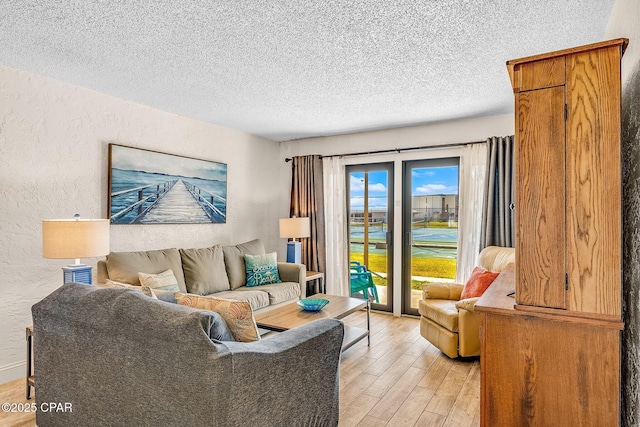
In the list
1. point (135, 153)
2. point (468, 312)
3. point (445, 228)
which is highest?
point (135, 153)

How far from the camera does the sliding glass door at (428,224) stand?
4500 mm

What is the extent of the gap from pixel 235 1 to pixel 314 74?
106 centimetres

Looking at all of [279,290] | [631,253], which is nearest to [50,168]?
[279,290]

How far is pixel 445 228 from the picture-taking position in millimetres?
4535

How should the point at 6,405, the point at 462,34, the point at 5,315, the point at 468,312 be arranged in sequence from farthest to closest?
the point at 468,312 < the point at 5,315 < the point at 6,405 < the point at 462,34

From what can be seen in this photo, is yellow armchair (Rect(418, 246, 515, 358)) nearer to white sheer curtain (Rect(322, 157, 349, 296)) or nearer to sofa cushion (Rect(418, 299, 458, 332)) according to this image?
sofa cushion (Rect(418, 299, 458, 332))

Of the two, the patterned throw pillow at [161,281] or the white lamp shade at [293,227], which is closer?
the patterned throw pillow at [161,281]

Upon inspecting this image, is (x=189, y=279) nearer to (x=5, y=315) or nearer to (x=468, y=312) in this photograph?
(x=5, y=315)

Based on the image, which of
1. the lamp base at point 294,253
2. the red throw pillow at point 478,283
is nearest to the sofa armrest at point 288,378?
the red throw pillow at point 478,283

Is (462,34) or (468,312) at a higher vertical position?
(462,34)

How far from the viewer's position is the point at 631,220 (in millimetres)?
1463

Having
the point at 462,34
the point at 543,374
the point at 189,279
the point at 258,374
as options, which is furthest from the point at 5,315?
the point at 462,34

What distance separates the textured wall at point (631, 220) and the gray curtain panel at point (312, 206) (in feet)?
12.4

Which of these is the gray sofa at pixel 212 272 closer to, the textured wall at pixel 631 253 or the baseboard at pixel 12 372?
the baseboard at pixel 12 372
